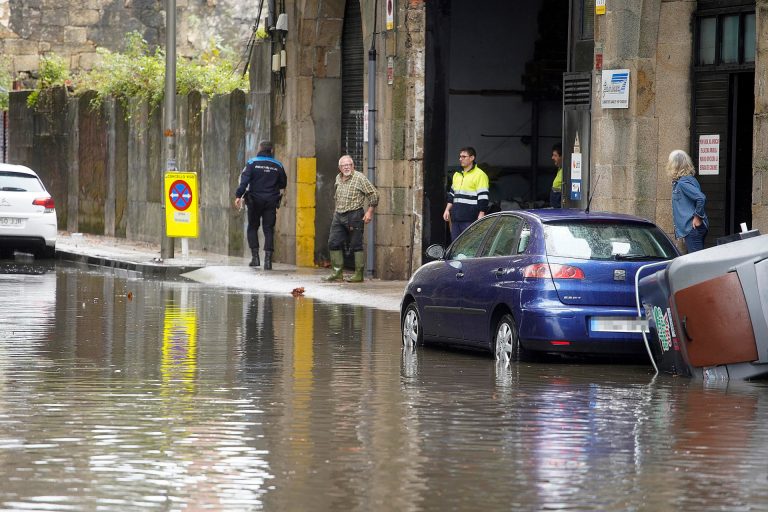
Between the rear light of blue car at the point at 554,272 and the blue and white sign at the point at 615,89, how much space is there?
283 inches

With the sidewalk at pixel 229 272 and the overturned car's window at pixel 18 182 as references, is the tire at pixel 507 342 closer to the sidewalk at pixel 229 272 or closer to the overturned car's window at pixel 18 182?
the sidewalk at pixel 229 272

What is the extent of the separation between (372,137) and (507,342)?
12.0 metres

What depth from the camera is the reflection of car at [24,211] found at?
2919 cm

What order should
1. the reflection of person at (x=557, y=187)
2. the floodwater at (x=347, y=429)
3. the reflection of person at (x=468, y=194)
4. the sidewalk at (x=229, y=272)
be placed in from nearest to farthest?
1. the floodwater at (x=347, y=429)
2. the reflection of person at (x=468, y=194)
3. the sidewalk at (x=229, y=272)
4. the reflection of person at (x=557, y=187)

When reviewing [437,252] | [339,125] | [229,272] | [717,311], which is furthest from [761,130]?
[339,125]

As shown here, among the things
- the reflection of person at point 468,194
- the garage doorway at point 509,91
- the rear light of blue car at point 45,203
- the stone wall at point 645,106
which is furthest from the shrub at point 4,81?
the stone wall at point 645,106

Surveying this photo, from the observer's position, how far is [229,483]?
26.2 ft

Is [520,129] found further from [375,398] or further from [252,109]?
[375,398]

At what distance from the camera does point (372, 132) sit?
1012 inches

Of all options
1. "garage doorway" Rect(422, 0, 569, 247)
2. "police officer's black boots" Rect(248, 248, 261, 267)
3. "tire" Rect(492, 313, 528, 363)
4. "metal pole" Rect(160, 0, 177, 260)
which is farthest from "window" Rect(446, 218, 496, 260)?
"metal pole" Rect(160, 0, 177, 260)

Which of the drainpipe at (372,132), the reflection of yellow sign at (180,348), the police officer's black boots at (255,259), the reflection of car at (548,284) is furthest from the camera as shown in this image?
the police officer's black boots at (255,259)

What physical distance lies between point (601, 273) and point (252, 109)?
1722 cm

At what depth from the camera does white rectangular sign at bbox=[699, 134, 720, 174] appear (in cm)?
1997

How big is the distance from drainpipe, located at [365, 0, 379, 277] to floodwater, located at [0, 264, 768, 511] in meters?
9.27
